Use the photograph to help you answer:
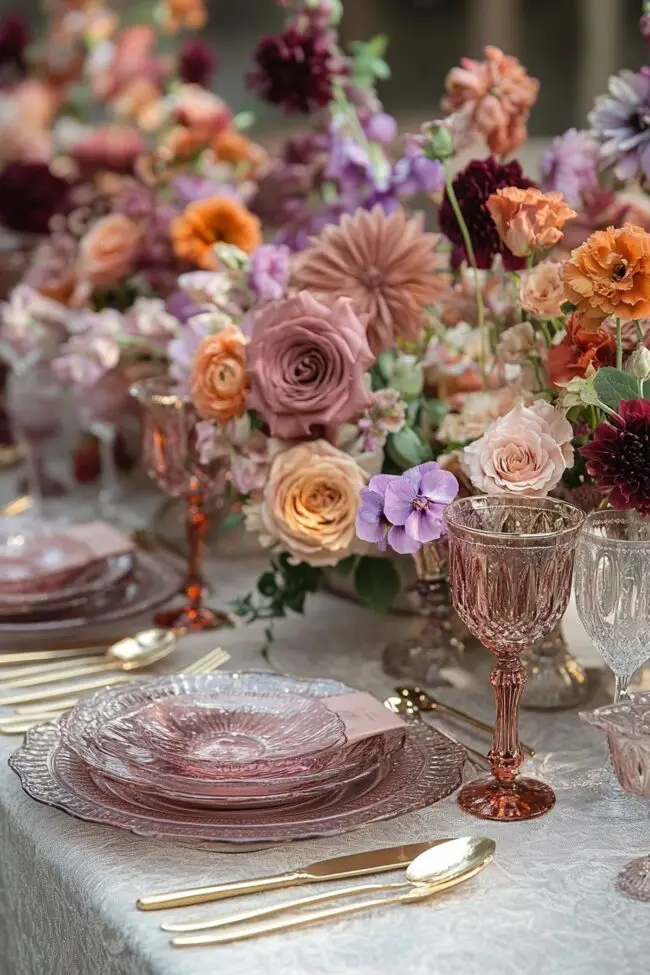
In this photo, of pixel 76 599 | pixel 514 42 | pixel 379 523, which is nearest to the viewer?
pixel 379 523

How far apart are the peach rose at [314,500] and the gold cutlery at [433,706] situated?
0.42ft

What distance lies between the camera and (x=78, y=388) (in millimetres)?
1734

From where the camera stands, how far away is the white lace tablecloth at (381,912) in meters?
0.80

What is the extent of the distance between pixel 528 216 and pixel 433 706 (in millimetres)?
405

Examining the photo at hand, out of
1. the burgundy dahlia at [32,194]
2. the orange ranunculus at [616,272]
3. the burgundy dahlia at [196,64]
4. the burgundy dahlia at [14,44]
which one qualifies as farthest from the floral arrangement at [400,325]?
the burgundy dahlia at [14,44]

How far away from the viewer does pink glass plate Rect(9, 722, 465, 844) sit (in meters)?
0.91

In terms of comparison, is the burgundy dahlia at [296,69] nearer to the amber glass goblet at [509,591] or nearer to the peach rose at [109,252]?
the peach rose at [109,252]

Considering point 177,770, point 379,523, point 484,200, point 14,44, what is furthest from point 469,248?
point 14,44

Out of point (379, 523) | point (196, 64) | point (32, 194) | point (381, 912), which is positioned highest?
point (196, 64)

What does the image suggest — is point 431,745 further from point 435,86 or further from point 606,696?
point 435,86

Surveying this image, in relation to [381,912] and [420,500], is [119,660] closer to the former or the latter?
[420,500]

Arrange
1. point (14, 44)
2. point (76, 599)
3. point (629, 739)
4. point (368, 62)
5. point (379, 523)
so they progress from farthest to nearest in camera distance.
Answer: point (14, 44) < point (368, 62) < point (76, 599) < point (379, 523) < point (629, 739)

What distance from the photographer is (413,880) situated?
867 millimetres

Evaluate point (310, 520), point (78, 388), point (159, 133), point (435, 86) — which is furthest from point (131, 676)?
point (435, 86)
